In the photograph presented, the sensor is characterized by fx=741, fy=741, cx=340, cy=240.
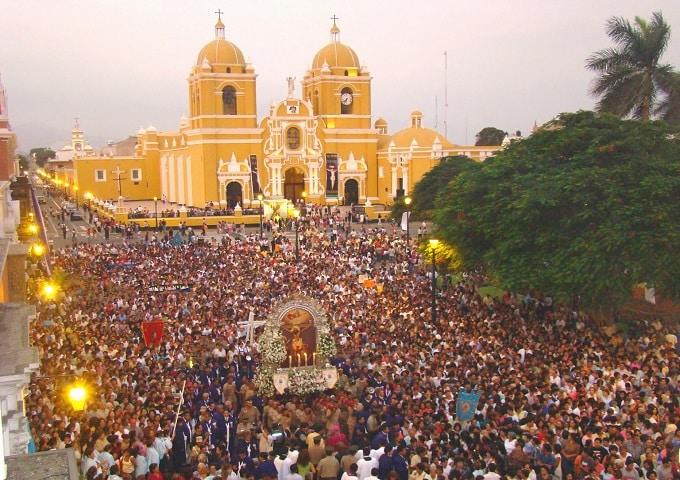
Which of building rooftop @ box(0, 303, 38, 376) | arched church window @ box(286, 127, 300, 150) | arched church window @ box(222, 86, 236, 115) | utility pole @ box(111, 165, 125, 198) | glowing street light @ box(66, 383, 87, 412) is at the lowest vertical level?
glowing street light @ box(66, 383, 87, 412)

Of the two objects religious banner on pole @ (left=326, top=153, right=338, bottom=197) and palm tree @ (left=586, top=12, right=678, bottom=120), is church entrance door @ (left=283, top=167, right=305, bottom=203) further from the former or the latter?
palm tree @ (left=586, top=12, right=678, bottom=120)

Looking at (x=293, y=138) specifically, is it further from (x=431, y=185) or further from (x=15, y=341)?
(x=15, y=341)

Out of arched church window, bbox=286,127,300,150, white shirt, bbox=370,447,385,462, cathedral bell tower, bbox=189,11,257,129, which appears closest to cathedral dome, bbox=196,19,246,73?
cathedral bell tower, bbox=189,11,257,129

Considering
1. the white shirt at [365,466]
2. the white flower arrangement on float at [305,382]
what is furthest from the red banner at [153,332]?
the white shirt at [365,466]

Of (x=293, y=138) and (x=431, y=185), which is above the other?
(x=293, y=138)

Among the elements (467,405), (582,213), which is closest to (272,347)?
(467,405)

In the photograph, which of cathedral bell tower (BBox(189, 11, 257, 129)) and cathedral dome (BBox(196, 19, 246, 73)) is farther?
cathedral dome (BBox(196, 19, 246, 73))
